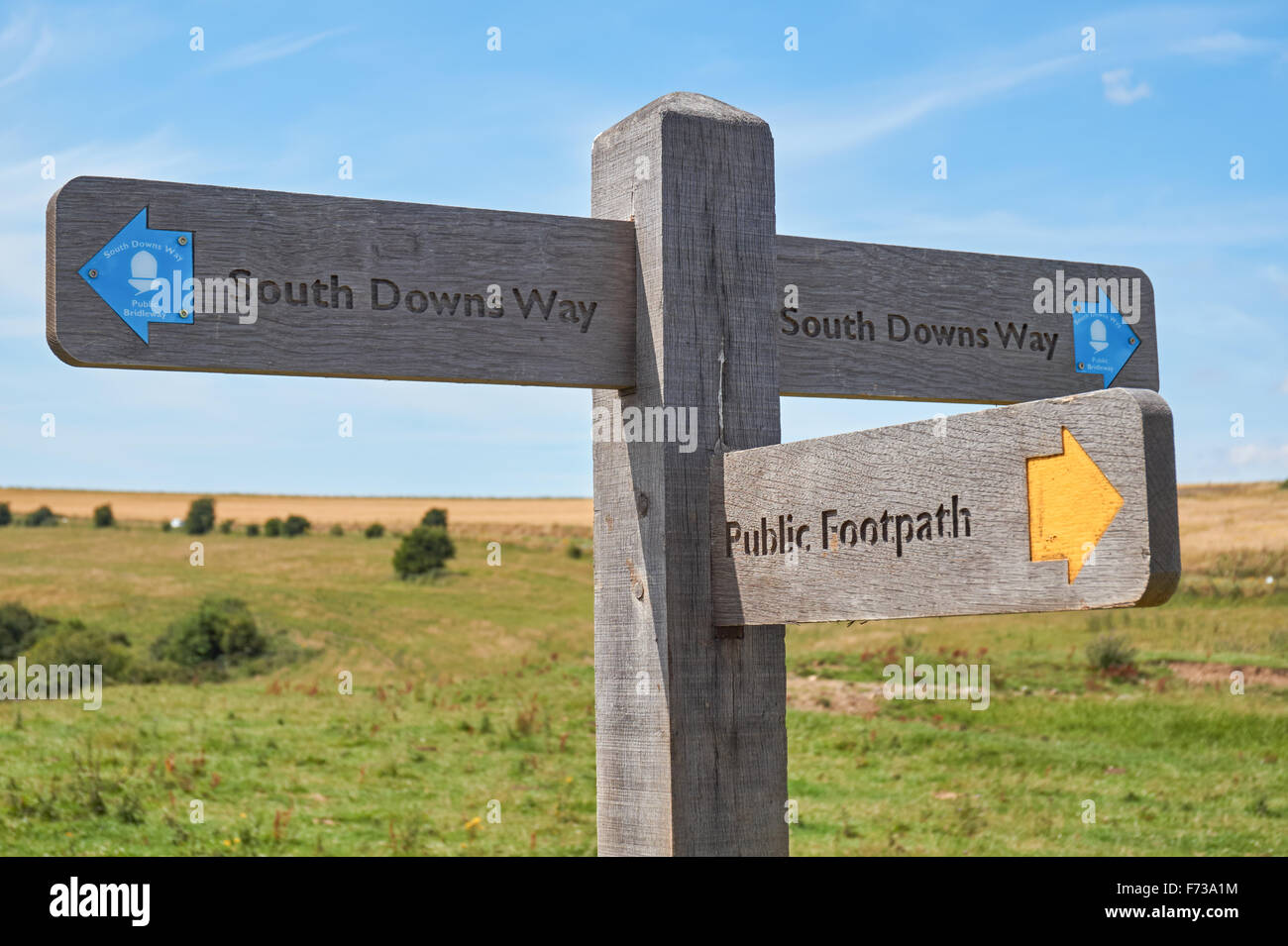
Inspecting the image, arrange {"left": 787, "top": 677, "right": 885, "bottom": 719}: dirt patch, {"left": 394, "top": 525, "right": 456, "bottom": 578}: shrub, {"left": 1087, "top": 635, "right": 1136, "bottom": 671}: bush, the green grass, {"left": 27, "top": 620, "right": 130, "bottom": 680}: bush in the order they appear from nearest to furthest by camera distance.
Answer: the green grass, {"left": 787, "top": 677, "right": 885, "bottom": 719}: dirt patch, {"left": 1087, "top": 635, "right": 1136, "bottom": 671}: bush, {"left": 27, "top": 620, "right": 130, "bottom": 680}: bush, {"left": 394, "top": 525, "right": 456, "bottom": 578}: shrub

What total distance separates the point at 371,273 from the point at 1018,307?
1.65m

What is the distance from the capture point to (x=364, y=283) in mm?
2193

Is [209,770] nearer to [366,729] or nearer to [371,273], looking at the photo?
[366,729]

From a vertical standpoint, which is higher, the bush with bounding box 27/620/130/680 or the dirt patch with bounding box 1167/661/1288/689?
the bush with bounding box 27/620/130/680

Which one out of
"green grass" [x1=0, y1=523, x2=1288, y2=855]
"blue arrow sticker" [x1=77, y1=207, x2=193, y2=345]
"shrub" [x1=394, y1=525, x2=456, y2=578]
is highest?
"blue arrow sticker" [x1=77, y1=207, x2=193, y2=345]

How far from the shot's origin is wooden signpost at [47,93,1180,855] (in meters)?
2.00

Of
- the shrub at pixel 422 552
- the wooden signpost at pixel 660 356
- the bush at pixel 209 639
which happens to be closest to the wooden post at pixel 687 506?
the wooden signpost at pixel 660 356

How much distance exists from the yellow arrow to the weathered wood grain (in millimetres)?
1002

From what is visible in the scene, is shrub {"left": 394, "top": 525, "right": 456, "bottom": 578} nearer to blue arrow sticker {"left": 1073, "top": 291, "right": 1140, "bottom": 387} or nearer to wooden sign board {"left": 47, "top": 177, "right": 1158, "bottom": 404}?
blue arrow sticker {"left": 1073, "top": 291, "right": 1140, "bottom": 387}

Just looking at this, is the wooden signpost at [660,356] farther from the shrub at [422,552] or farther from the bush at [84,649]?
the shrub at [422,552]

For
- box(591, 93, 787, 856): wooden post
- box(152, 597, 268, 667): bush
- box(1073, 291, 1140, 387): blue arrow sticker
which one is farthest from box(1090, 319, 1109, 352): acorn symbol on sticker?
box(152, 597, 268, 667): bush

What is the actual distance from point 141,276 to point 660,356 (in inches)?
39.4

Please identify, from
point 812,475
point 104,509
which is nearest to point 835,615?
point 812,475

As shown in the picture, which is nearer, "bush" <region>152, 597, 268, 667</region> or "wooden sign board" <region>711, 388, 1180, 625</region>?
"wooden sign board" <region>711, 388, 1180, 625</region>
